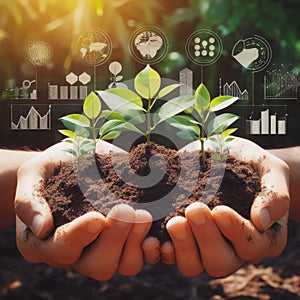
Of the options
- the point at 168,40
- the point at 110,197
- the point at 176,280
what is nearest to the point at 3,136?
the point at 168,40

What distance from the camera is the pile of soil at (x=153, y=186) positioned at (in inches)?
31.9

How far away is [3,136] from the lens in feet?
5.81

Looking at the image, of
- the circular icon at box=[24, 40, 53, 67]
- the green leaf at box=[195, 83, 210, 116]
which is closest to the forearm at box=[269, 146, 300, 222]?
the green leaf at box=[195, 83, 210, 116]

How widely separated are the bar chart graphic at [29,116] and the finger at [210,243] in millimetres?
851

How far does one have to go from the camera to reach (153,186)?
2.71ft

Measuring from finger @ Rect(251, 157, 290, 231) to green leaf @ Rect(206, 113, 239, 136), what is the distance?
0.37 feet

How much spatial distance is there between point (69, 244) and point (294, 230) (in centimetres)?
147

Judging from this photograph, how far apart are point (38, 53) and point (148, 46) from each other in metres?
0.41

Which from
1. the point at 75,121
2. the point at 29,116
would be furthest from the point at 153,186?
the point at 29,116

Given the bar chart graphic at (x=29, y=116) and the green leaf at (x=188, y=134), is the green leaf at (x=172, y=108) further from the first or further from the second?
the bar chart graphic at (x=29, y=116)

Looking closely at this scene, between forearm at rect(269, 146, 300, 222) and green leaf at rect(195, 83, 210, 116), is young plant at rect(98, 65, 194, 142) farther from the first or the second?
forearm at rect(269, 146, 300, 222)

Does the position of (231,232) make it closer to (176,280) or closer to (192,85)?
(192,85)

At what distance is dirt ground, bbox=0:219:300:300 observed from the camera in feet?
6.01

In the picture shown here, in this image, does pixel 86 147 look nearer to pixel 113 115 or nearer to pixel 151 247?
pixel 113 115
